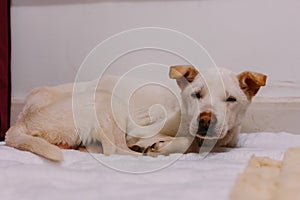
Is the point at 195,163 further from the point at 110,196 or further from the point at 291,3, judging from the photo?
the point at 291,3

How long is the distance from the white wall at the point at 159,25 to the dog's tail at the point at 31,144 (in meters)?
0.51

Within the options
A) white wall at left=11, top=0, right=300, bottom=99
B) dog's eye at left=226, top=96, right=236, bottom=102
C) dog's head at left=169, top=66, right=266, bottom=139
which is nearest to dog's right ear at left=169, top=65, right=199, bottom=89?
dog's head at left=169, top=66, right=266, bottom=139

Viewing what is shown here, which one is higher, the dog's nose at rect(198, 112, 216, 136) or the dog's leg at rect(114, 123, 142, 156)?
the dog's nose at rect(198, 112, 216, 136)

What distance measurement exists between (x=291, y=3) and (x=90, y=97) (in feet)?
2.71

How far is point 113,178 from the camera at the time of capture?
978 millimetres

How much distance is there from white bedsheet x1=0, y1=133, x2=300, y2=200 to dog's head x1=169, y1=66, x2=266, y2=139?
9cm

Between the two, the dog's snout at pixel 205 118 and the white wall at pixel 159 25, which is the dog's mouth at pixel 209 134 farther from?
the white wall at pixel 159 25

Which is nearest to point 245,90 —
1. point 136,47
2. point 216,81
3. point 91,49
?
point 216,81

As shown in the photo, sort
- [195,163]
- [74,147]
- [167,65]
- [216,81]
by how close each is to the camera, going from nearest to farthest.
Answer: [195,163], [216,81], [74,147], [167,65]

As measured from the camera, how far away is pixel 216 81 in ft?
4.27

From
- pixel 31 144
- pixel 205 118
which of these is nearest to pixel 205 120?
pixel 205 118

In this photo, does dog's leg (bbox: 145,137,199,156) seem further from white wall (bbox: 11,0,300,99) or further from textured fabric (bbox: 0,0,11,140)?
textured fabric (bbox: 0,0,11,140)

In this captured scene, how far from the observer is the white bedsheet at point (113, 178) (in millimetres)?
874

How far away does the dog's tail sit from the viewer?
3.80ft
